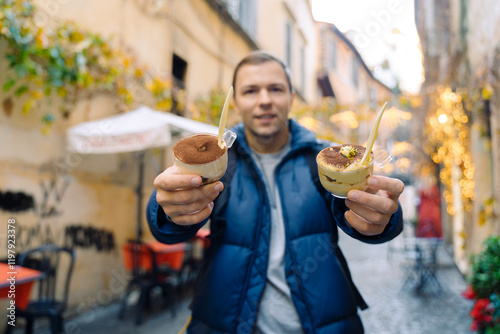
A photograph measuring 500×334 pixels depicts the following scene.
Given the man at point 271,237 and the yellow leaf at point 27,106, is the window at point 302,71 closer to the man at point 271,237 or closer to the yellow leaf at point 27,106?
the yellow leaf at point 27,106

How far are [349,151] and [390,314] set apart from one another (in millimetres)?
4792

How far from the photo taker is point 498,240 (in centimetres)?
339

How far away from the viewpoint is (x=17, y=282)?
2.73 meters

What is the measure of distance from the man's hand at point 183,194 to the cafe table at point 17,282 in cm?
205

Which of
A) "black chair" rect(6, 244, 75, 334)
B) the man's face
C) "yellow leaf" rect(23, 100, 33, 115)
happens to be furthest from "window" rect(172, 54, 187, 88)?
the man's face

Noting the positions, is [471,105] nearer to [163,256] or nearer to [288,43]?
[163,256]

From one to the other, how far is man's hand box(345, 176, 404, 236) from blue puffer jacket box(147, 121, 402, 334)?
0.12 meters

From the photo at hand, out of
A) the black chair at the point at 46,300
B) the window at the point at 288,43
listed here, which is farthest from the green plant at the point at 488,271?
the window at the point at 288,43

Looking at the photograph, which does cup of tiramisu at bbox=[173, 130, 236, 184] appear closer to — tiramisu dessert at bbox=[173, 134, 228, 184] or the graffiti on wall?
tiramisu dessert at bbox=[173, 134, 228, 184]

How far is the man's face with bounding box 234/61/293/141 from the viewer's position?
1.63 m

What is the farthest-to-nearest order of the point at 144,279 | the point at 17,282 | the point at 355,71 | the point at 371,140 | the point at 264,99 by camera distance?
the point at 355,71
the point at 144,279
the point at 17,282
the point at 264,99
the point at 371,140

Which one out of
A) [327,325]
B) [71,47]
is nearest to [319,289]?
[327,325]

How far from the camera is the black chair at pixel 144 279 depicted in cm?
478

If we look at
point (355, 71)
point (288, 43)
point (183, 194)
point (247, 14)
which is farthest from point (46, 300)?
point (355, 71)
